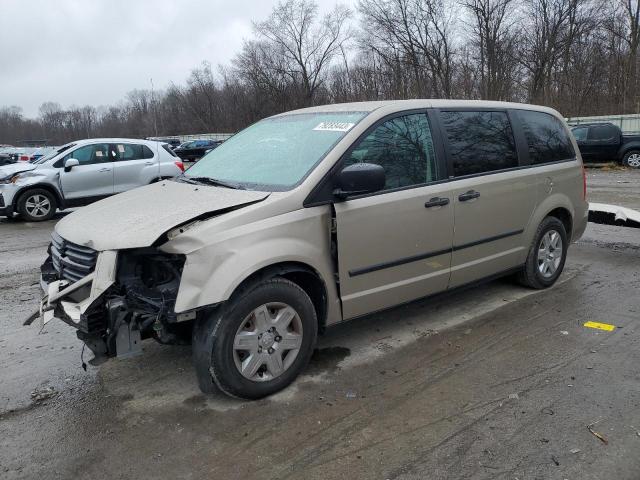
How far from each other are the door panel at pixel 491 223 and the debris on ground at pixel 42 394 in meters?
3.06

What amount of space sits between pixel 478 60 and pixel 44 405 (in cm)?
4009

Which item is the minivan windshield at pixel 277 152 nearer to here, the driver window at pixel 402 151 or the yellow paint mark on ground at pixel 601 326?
the driver window at pixel 402 151

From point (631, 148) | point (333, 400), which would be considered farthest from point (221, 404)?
point (631, 148)

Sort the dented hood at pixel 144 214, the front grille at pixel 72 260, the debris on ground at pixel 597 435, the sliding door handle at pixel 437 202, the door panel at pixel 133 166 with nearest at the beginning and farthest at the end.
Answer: the debris on ground at pixel 597 435, the dented hood at pixel 144 214, the front grille at pixel 72 260, the sliding door handle at pixel 437 202, the door panel at pixel 133 166

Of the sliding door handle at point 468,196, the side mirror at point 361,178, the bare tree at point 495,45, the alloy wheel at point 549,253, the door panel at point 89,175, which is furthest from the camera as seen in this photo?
the bare tree at point 495,45

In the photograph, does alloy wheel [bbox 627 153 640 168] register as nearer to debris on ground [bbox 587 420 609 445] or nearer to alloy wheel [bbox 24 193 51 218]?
alloy wheel [bbox 24 193 51 218]

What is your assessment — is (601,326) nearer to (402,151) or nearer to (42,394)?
(402,151)

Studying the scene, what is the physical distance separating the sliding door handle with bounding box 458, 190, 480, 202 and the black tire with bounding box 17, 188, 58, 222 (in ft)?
32.9

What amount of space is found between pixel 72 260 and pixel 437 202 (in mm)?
2588

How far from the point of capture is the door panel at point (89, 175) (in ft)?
37.8

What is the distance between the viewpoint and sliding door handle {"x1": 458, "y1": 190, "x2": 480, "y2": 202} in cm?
429

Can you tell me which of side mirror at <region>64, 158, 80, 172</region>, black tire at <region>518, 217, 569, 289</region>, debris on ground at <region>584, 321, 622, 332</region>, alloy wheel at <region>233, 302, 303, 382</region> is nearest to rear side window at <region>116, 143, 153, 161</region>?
side mirror at <region>64, 158, 80, 172</region>

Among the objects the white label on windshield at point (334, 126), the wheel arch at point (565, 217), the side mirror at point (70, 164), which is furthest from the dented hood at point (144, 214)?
the side mirror at point (70, 164)

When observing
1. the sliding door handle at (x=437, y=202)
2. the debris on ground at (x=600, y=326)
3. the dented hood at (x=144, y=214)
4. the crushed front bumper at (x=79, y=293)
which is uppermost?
the dented hood at (x=144, y=214)
